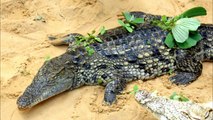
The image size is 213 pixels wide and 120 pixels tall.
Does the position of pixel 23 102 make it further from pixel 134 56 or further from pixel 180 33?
pixel 180 33

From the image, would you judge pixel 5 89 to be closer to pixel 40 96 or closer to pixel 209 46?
pixel 40 96

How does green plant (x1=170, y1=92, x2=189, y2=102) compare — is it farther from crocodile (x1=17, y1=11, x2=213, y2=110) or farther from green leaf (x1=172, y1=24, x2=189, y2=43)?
green leaf (x1=172, y1=24, x2=189, y2=43)

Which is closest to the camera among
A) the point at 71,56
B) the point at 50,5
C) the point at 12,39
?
the point at 71,56

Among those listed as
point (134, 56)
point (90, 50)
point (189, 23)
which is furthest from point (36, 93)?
point (189, 23)

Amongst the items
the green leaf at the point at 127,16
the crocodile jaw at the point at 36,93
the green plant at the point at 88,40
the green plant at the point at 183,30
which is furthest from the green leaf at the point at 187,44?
the crocodile jaw at the point at 36,93

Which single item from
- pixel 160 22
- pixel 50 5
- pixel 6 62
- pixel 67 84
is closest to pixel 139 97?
pixel 67 84

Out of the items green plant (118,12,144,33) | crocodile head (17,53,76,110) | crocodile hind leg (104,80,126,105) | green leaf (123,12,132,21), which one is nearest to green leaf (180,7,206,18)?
green plant (118,12,144,33)

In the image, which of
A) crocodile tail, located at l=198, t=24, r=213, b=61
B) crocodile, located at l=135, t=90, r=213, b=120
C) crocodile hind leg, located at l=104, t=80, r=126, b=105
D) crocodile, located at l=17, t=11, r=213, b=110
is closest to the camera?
crocodile, located at l=135, t=90, r=213, b=120
